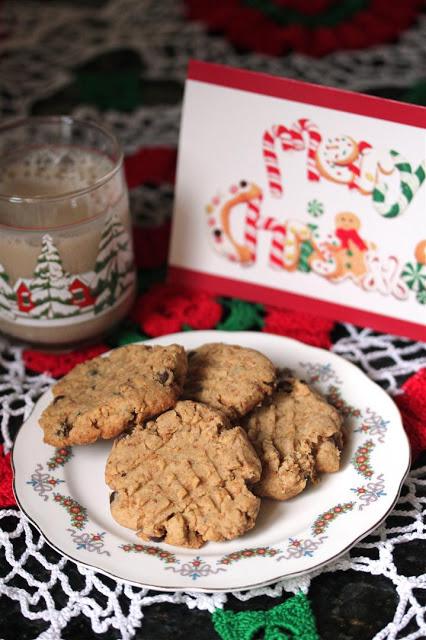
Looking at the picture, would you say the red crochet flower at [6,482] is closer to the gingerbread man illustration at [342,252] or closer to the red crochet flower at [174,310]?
the red crochet flower at [174,310]

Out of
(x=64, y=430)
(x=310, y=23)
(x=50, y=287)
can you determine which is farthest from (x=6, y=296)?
(x=310, y=23)

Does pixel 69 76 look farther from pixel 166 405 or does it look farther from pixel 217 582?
pixel 217 582

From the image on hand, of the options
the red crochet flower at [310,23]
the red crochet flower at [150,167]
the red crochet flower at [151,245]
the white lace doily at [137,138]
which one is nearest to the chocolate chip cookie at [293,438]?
the white lace doily at [137,138]

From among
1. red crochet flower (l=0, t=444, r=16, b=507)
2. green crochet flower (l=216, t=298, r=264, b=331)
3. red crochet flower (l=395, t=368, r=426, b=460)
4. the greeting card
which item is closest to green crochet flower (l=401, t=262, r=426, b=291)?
the greeting card

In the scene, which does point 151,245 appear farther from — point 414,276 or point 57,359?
point 414,276

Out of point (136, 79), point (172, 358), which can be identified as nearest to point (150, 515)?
point (172, 358)

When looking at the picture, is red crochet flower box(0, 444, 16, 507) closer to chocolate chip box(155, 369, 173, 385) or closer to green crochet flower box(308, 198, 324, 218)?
chocolate chip box(155, 369, 173, 385)

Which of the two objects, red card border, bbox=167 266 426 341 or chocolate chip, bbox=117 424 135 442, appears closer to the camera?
chocolate chip, bbox=117 424 135 442
